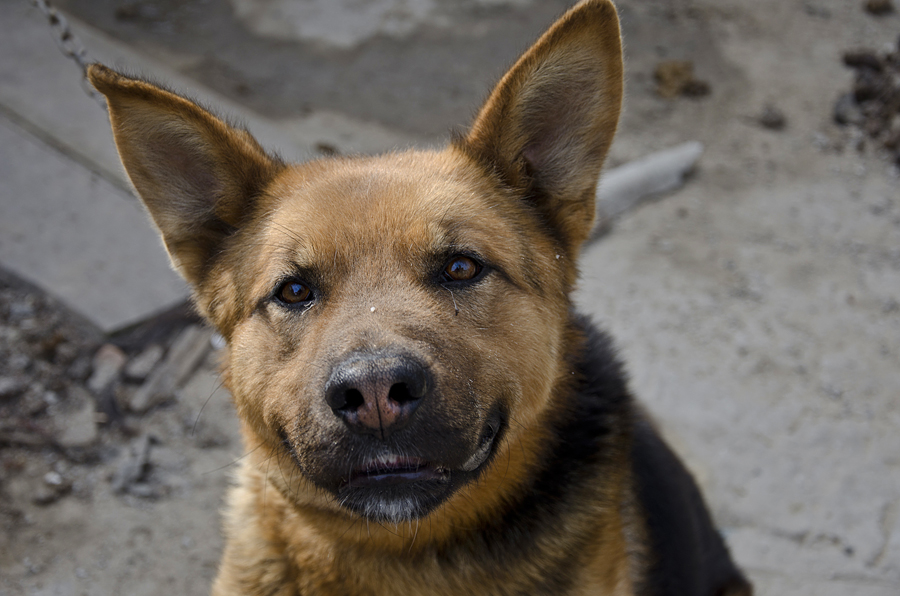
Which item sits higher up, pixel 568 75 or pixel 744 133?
pixel 568 75

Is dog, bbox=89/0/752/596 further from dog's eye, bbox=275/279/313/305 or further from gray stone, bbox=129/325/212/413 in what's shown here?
gray stone, bbox=129/325/212/413

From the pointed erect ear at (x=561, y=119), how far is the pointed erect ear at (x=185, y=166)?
950mm

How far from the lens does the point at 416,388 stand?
2.03m

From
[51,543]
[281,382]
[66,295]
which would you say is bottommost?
[51,543]

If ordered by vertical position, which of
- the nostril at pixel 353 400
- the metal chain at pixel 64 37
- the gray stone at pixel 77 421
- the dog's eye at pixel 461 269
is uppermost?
the metal chain at pixel 64 37

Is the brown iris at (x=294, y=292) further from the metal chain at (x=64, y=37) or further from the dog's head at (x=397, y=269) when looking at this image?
the metal chain at (x=64, y=37)

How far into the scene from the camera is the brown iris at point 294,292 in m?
2.51

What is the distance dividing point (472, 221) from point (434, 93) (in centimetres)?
616

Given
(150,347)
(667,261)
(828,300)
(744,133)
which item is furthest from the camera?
(744,133)

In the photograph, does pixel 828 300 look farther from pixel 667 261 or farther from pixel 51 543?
pixel 51 543

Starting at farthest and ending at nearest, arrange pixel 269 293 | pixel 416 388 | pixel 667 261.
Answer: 1. pixel 667 261
2. pixel 269 293
3. pixel 416 388

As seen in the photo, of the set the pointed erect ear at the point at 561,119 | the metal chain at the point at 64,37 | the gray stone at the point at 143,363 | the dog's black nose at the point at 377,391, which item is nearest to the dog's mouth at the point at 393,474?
the dog's black nose at the point at 377,391

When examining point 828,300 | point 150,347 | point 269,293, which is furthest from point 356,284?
point 828,300

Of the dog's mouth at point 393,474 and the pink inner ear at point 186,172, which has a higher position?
the pink inner ear at point 186,172
